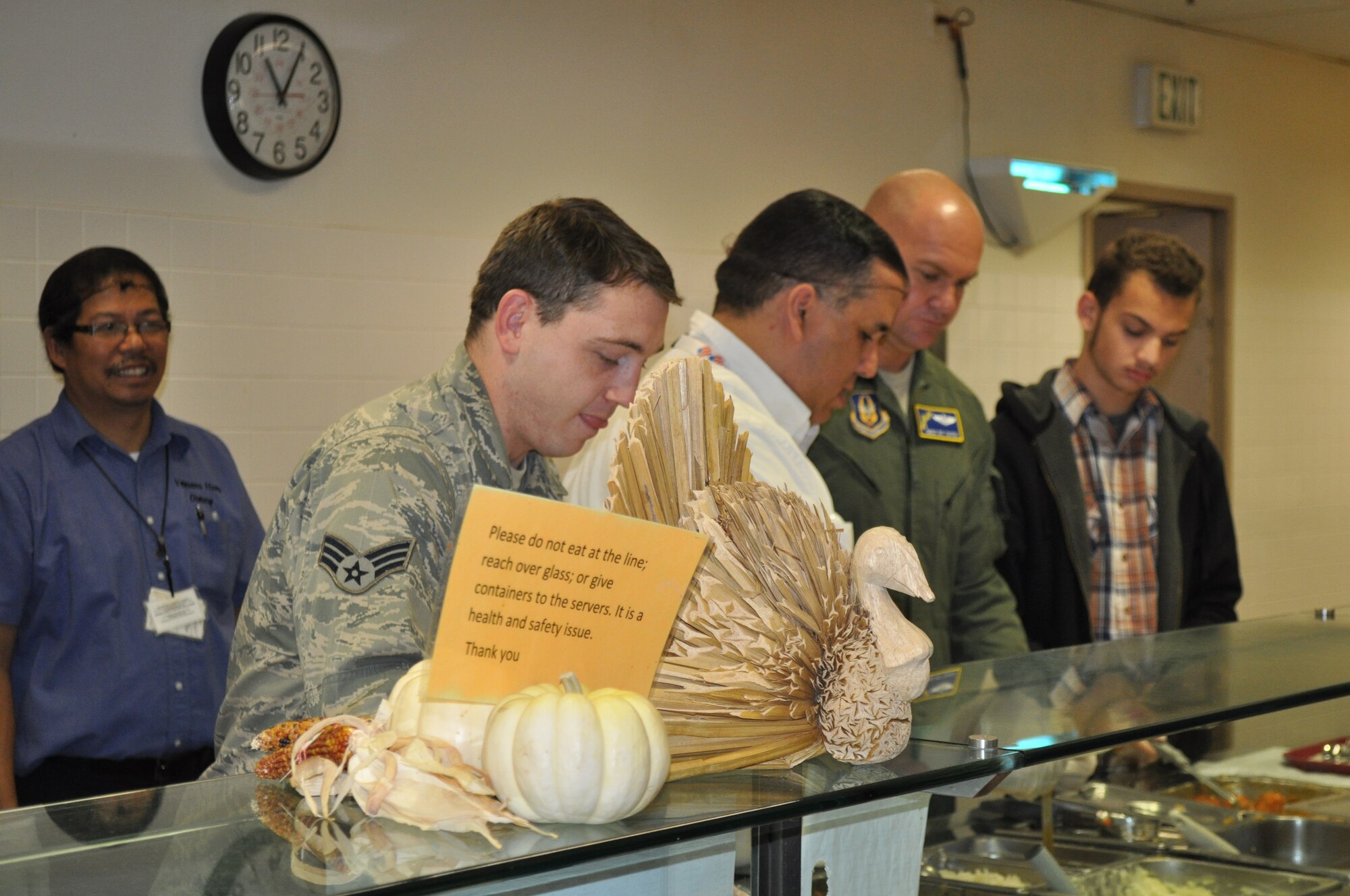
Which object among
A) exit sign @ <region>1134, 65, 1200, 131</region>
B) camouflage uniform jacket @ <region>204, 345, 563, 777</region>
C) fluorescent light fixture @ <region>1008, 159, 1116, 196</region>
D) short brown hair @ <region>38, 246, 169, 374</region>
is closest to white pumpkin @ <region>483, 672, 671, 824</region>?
camouflage uniform jacket @ <region>204, 345, 563, 777</region>

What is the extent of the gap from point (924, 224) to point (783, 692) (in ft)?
7.93

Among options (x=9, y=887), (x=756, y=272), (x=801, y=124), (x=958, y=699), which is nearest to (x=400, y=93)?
(x=801, y=124)

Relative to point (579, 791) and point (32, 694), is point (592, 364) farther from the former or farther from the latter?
point (32, 694)

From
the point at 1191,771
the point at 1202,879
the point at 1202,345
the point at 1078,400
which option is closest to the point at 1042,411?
the point at 1078,400

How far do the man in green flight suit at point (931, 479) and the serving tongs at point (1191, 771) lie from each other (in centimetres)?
52

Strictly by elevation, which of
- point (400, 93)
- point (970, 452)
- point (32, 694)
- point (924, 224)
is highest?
point (400, 93)

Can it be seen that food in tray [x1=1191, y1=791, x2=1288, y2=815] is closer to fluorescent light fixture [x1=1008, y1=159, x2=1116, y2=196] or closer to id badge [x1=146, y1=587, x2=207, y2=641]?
id badge [x1=146, y1=587, x2=207, y2=641]

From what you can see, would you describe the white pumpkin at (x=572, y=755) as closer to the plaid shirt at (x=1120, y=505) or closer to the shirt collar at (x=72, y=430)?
the plaid shirt at (x=1120, y=505)

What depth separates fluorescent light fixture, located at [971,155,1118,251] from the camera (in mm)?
5402

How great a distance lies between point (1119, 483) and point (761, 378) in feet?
4.16

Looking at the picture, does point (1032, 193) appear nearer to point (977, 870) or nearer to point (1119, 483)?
point (1119, 483)

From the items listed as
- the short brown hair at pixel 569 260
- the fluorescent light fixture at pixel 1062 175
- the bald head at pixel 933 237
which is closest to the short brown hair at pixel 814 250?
the bald head at pixel 933 237

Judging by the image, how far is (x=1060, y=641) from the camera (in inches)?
122

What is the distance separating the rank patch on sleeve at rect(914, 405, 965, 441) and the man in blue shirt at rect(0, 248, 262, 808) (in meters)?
1.71
